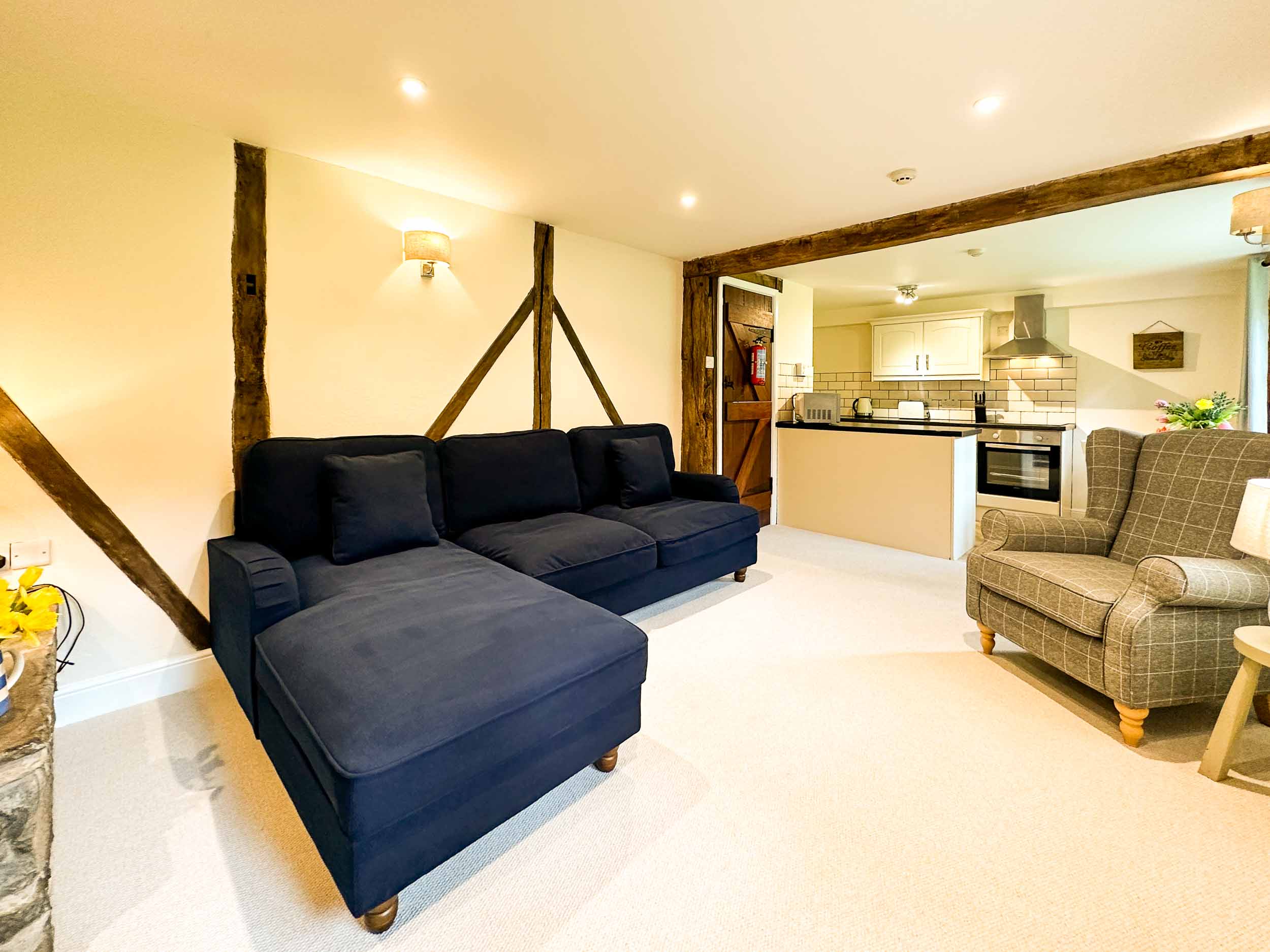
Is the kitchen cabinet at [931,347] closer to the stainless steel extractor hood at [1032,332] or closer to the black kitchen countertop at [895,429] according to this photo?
the stainless steel extractor hood at [1032,332]

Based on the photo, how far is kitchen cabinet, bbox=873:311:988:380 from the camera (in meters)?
6.10

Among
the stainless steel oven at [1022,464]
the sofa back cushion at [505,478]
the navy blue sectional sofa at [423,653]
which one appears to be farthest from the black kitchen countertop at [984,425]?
the navy blue sectional sofa at [423,653]

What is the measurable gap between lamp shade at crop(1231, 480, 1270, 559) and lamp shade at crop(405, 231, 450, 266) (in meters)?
3.47

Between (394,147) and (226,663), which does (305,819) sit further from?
(394,147)

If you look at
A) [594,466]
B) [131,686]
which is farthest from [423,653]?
[594,466]

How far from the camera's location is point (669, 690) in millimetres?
2359

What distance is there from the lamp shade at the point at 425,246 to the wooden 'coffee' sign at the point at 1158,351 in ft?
Result: 20.4

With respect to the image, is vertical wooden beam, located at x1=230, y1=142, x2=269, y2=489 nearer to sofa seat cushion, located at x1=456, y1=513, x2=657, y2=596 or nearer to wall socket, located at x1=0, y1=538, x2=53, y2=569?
wall socket, located at x1=0, y1=538, x2=53, y2=569

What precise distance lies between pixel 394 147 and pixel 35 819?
2.68m

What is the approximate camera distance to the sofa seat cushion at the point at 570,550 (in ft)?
8.52

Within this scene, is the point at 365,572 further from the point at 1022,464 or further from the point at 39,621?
the point at 1022,464

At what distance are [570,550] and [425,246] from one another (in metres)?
1.83

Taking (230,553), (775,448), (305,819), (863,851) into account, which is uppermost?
(775,448)

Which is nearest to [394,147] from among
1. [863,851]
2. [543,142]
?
[543,142]
